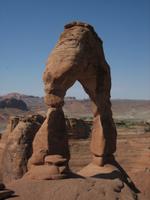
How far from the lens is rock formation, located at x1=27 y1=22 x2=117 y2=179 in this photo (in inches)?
431

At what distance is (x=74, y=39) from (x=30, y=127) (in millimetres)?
3882

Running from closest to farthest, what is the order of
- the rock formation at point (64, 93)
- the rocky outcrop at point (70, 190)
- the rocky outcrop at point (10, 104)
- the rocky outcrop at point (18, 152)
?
the rocky outcrop at point (70, 190) < the rock formation at point (64, 93) < the rocky outcrop at point (18, 152) < the rocky outcrop at point (10, 104)

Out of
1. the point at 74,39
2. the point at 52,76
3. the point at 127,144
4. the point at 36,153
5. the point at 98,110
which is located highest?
the point at 74,39

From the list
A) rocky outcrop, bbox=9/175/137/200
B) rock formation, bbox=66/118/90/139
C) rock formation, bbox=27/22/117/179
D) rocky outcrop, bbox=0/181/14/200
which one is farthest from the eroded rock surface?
rock formation, bbox=66/118/90/139

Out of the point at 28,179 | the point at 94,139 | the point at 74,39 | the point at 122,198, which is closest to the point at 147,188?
the point at 94,139

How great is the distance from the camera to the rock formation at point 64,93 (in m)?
10.9

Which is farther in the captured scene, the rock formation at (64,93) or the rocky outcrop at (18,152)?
the rocky outcrop at (18,152)

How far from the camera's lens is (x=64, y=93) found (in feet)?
38.5

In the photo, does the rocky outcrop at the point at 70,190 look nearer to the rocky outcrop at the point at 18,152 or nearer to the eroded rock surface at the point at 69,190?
the eroded rock surface at the point at 69,190

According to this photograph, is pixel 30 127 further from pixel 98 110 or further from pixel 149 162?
pixel 149 162

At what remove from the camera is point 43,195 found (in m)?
8.73

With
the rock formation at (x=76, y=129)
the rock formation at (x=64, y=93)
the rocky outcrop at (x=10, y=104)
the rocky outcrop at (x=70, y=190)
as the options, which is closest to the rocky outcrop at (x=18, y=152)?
the rock formation at (x=64, y=93)

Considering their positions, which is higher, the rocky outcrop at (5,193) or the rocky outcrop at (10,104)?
the rocky outcrop at (10,104)

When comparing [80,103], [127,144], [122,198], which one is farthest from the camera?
[80,103]
